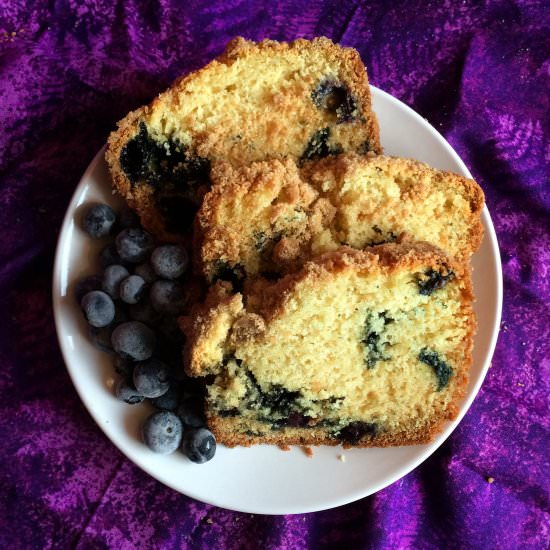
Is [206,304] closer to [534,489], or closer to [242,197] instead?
[242,197]

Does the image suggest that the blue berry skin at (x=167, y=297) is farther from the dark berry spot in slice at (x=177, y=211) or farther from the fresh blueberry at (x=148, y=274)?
the dark berry spot in slice at (x=177, y=211)

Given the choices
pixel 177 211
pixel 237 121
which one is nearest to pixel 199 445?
pixel 177 211

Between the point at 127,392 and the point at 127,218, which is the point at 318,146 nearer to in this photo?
the point at 127,218

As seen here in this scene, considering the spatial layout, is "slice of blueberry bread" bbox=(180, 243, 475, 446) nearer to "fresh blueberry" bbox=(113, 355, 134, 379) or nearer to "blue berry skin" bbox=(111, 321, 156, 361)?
"blue berry skin" bbox=(111, 321, 156, 361)

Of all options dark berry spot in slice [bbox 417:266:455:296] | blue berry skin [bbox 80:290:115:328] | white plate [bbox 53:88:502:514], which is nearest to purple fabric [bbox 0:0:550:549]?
white plate [bbox 53:88:502:514]

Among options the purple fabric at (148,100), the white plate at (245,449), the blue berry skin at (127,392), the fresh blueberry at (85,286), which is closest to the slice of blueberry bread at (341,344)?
the white plate at (245,449)

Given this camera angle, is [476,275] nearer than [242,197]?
No

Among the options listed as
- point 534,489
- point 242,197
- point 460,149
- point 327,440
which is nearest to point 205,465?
point 327,440
